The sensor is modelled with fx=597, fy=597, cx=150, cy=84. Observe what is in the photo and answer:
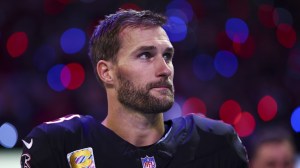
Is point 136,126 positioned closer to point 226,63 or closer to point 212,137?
point 212,137

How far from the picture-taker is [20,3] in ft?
18.3

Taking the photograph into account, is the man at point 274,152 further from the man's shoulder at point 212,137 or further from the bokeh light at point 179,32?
the bokeh light at point 179,32

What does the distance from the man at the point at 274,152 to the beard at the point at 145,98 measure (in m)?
0.43

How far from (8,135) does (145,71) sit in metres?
3.04

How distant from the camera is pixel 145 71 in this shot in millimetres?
2234

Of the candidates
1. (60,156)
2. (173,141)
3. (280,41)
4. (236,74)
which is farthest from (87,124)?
(280,41)

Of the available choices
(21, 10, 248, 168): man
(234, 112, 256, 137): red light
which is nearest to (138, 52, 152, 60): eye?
(21, 10, 248, 168): man

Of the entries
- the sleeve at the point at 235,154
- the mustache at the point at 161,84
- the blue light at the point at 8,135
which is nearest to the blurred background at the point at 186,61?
the blue light at the point at 8,135

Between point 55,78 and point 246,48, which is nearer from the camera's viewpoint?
point 55,78

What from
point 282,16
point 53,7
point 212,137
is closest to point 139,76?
point 212,137

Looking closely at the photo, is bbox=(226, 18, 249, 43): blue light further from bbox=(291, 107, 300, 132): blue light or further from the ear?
the ear

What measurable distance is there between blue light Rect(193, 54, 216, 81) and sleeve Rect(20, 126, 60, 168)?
3.40 m

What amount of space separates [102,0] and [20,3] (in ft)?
2.51

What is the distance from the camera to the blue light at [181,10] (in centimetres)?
569
